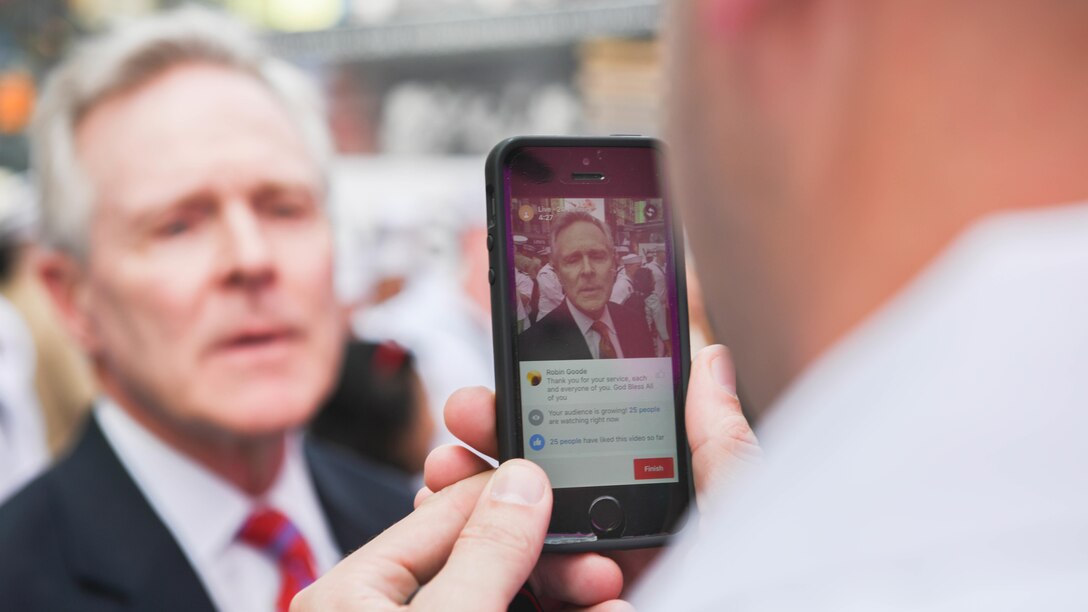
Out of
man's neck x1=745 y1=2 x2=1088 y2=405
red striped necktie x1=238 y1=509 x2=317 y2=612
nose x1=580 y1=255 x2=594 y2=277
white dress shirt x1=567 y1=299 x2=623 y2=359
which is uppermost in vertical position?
man's neck x1=745 y1=2 x2=1088 y2=405

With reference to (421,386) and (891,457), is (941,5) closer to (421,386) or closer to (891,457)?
(891,457)

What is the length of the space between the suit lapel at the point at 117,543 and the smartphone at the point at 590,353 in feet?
1.53

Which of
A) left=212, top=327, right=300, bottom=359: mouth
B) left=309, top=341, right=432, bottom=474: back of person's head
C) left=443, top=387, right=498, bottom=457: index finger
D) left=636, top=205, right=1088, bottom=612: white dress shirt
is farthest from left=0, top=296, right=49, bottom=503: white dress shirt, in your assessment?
left=636, top=205, right=1088, bottom=612: white dress shirt

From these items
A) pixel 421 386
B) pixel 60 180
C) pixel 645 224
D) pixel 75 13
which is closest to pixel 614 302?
pixel 645 224

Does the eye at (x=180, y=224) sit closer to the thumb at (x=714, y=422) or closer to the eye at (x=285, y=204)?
the eye at (x=285, y=204)

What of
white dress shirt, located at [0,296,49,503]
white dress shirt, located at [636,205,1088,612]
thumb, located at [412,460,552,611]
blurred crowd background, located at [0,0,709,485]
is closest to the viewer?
white dress shirt, located at [636,205,1088,612]

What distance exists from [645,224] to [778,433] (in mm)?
253

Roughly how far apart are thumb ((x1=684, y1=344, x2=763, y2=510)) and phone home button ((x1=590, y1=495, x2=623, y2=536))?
0.04 meters

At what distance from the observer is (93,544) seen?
2.60 feet

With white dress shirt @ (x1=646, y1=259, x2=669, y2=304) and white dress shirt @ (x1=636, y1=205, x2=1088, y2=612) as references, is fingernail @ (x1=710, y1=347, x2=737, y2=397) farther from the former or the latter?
white dress shirt @ (x1=636, y1=205, x2=1088, y2=612)

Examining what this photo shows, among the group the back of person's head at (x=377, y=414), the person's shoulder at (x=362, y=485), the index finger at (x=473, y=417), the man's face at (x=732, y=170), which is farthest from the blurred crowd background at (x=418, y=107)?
the man's face at (x=732, y=170)

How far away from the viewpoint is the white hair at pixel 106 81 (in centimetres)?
91

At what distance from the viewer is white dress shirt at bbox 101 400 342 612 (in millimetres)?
830

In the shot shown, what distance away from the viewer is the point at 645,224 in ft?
1.59
